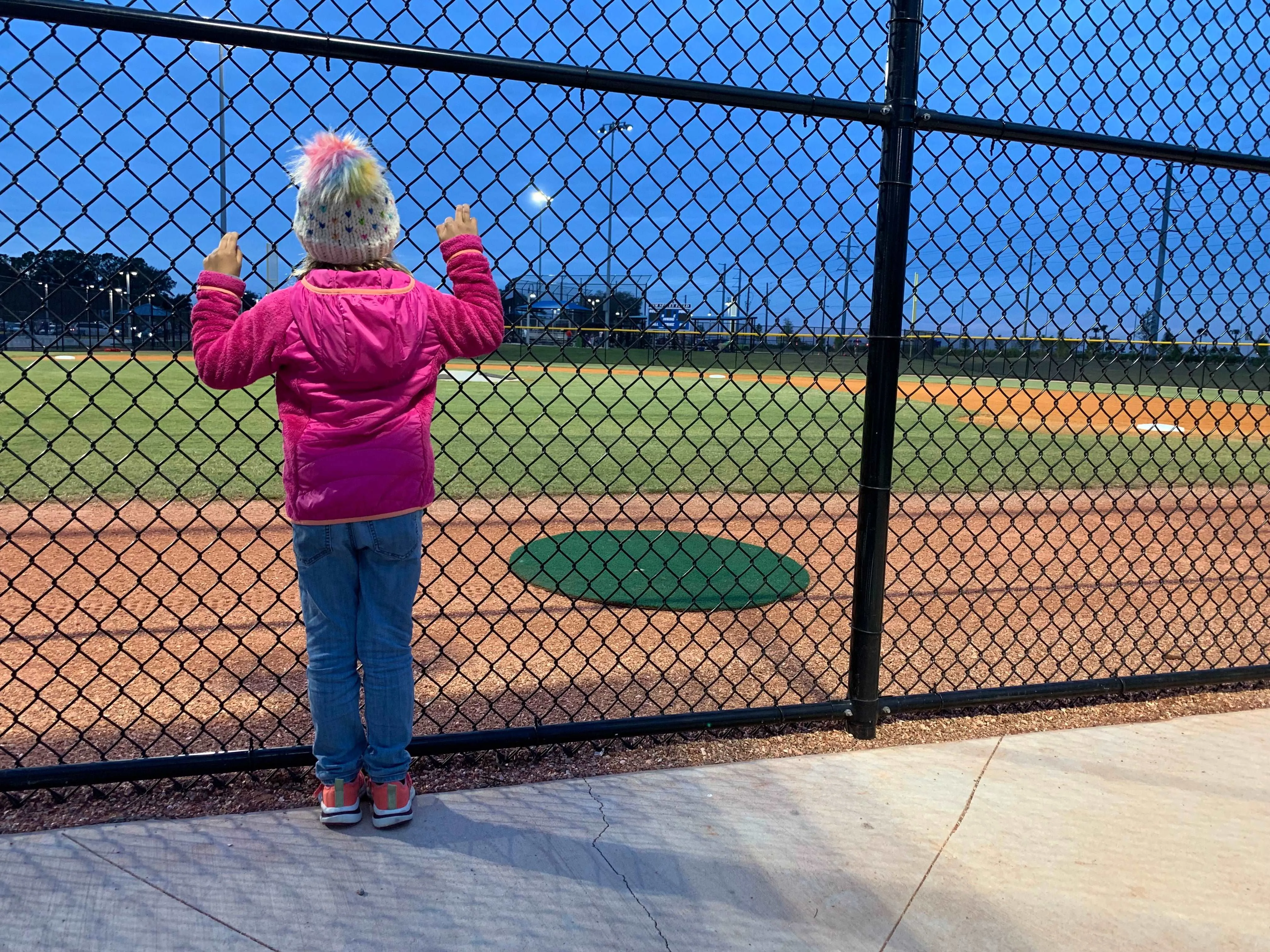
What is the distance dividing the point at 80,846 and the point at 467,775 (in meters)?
1.01

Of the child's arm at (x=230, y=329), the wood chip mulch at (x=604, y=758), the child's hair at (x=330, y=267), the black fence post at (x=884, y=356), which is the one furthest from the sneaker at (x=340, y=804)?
the black fence post at (x=884, y=356)

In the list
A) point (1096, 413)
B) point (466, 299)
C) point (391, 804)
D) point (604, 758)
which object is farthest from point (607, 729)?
point (1096, 413)

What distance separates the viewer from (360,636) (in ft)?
7.63

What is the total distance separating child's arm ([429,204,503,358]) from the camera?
7.39 feet

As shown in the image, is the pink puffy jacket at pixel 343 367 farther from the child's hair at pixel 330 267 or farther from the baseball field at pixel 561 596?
the baseball field at pixel 561 596

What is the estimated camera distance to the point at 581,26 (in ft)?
8.67

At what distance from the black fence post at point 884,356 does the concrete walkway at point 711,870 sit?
0.39m

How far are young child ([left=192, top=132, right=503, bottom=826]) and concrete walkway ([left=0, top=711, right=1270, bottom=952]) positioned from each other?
0.93 ft

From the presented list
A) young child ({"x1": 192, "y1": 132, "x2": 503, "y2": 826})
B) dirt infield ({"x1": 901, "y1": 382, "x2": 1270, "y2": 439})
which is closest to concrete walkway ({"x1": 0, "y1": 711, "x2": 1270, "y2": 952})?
young child ({"x1": 192, "y1": 132, "x2": 503, "y2": 826})

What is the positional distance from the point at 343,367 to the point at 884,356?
1.68 m

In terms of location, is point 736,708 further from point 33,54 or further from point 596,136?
point 33,54

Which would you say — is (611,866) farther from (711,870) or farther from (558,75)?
(558,75)

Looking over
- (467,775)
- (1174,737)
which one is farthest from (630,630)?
(1174,737)

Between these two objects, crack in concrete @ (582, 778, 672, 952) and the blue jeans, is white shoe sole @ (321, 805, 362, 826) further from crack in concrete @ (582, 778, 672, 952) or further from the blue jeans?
crack in concrete @ (582, 778, 672, 952)
